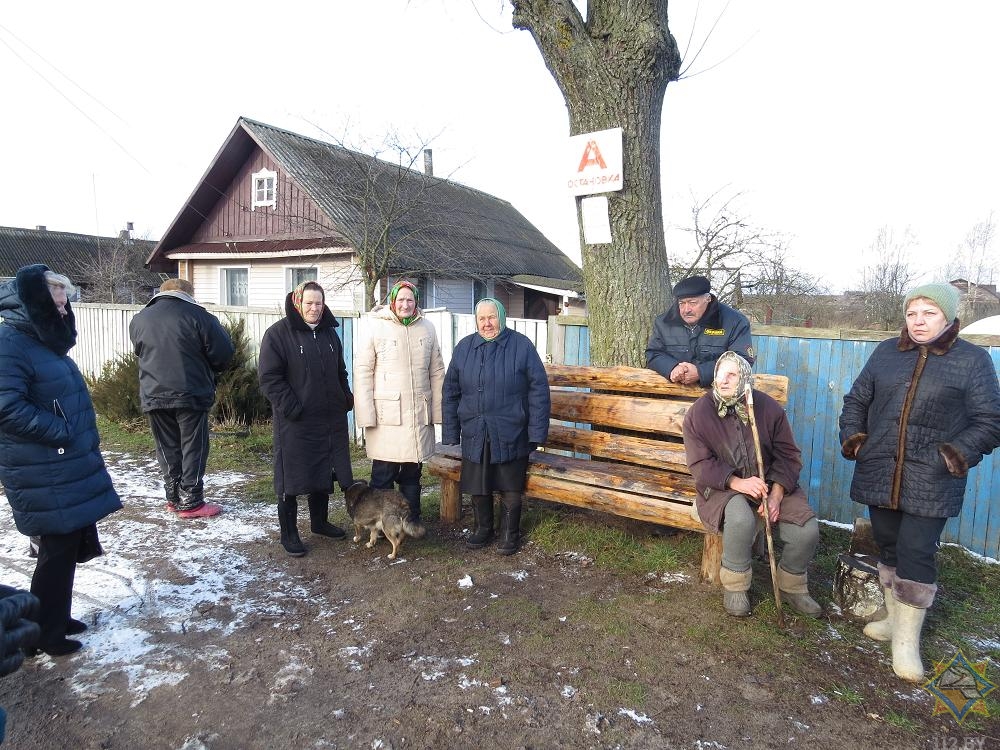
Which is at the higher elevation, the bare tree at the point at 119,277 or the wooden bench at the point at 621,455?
the bare tree at the point at 119,277

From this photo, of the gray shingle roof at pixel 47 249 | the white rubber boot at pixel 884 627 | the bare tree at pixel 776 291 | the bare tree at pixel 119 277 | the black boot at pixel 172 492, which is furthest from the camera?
the gray shingle roof at pixel 47 249

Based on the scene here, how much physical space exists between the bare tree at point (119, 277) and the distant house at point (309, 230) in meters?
9.01

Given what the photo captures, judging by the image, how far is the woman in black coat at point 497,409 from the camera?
4.23 m

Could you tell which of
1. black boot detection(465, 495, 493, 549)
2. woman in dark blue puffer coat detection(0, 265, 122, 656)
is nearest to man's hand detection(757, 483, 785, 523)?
black boot detection(465, 495, 493, 549)

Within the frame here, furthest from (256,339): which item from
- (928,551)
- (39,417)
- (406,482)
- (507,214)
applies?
(507,214)

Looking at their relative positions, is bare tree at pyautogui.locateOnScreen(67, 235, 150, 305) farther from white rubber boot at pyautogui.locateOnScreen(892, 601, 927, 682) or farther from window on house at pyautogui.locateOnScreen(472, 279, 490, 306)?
white rubber boot at pyautogui.locateOnScreen(892, 601, 927, 682)

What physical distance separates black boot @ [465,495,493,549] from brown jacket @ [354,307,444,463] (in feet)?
1.62

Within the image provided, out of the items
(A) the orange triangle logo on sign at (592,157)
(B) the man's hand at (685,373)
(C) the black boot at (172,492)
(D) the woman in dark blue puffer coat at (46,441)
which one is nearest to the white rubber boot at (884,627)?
(B) the man's hand at (685,373)

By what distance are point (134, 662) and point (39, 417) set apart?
3.97 ft

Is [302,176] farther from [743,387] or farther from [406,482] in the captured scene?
[743,387]

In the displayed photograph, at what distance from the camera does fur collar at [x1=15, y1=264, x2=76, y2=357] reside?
3012 millimetres

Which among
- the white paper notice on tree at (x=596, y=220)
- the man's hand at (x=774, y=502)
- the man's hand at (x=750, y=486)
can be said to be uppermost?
the white paper notice on tree at (x=596, y=220)

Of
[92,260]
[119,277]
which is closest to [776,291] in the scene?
[119,277]

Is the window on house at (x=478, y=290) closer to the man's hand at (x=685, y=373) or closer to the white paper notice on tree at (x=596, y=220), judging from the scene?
the white paper notice on tree at (x=596, y=220)
